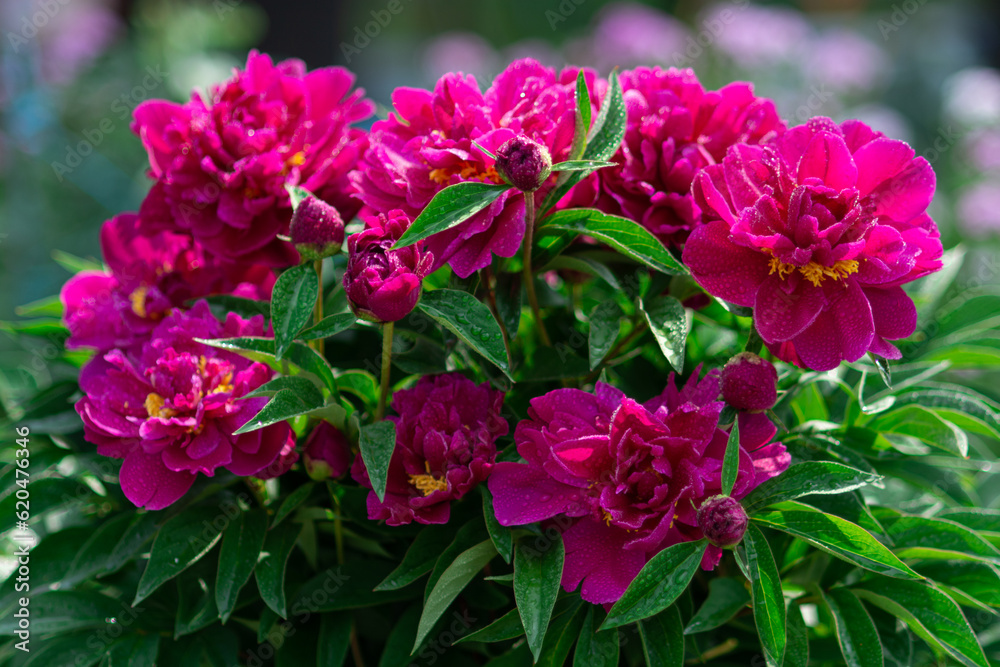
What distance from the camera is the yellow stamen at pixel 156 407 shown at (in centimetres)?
60

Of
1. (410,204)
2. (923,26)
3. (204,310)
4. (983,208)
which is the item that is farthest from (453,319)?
(923,26)

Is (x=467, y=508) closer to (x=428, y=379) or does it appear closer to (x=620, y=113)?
(x=428, y=379)

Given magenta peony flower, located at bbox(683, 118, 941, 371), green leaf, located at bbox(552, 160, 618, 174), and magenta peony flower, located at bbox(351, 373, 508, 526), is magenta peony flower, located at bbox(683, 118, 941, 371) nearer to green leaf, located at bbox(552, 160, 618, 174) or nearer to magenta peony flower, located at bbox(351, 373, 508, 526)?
green leaf, located at bbox(552, 160, 618, 174)

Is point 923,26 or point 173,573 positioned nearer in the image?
point 173,573

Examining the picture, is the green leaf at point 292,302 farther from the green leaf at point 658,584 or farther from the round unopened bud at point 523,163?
the green leaf at point 658,584

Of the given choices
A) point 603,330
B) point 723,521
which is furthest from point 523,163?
point 723,521

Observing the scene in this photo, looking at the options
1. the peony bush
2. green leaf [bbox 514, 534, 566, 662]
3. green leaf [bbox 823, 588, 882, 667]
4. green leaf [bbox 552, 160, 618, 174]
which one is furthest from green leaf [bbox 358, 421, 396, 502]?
green leaf [bbox 823, 588, 882, 667]

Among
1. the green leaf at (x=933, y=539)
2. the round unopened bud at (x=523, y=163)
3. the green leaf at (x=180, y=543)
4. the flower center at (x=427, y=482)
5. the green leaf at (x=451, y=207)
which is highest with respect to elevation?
the round unopened bud at (x=523, y=163)

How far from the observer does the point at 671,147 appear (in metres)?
0.64

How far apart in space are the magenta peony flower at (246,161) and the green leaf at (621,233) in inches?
7.6

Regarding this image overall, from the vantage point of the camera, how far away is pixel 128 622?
678 mm

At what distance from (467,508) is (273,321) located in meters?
0.21

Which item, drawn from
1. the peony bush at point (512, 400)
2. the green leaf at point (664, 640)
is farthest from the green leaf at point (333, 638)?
the green leaf at point (664, 640)

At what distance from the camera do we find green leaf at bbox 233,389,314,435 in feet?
1.73
